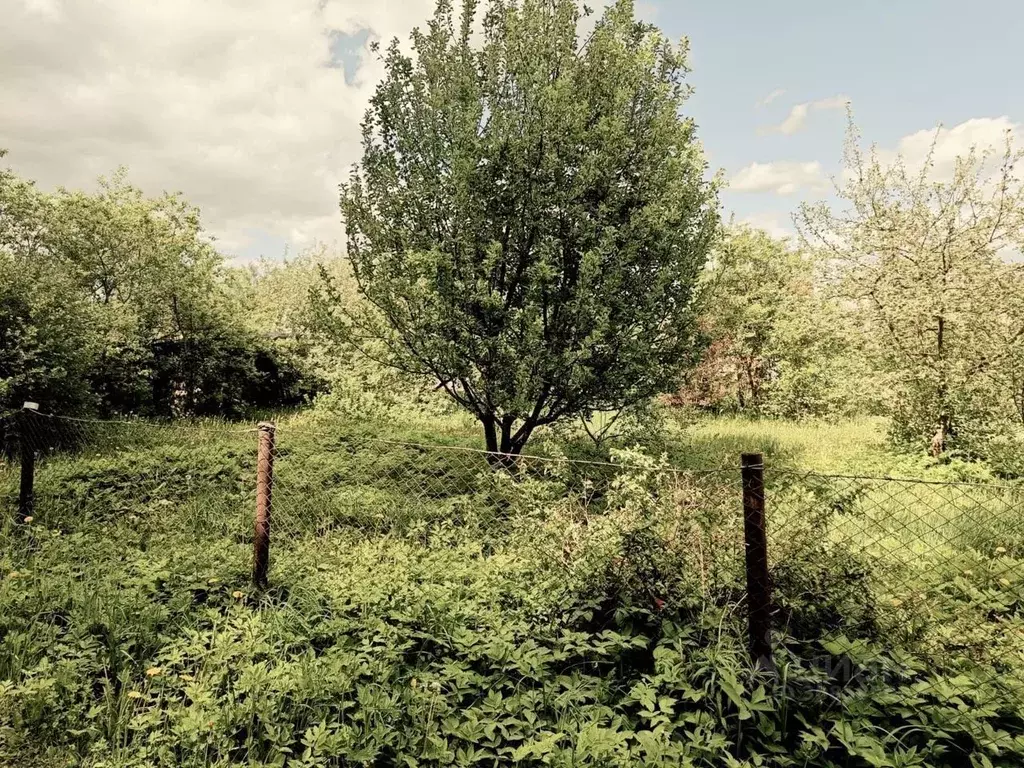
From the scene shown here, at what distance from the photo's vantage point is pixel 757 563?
2.95m

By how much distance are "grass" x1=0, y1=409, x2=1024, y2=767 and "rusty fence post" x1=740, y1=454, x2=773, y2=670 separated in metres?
0.11

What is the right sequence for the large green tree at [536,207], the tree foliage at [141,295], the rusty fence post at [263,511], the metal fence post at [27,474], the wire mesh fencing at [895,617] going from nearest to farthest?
the wire mesh fencing at [895,617]
the rusty fence post at [263,511]
the metal fence post at [27,474]
the large green tree at [536,207]
the tree foliage at [141,295]

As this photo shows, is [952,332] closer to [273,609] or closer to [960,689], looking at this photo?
[960,689]

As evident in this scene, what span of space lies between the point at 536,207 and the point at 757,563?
4571mm

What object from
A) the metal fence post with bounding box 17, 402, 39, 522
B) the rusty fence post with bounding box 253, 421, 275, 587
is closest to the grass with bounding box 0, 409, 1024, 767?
the rusty fence post with bounding box 253, 421, 275, 587

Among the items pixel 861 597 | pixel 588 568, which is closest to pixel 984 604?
pixel 861 597

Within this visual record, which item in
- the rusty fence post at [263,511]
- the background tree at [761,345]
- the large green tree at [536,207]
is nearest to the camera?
the rusty fence post at [263,511]

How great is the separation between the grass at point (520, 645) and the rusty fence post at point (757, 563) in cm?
11

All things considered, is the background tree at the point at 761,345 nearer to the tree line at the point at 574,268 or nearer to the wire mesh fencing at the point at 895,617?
the tree line at the point at 574,268

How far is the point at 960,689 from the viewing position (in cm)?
264

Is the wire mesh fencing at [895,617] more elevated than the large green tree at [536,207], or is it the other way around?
the large green tree at [536,207]

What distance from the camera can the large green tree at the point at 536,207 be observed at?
6148mm

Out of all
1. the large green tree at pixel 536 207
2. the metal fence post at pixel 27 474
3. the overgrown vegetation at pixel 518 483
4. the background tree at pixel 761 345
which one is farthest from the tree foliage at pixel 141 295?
the background tree at pixel 761 345

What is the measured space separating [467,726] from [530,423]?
4.63 meters
